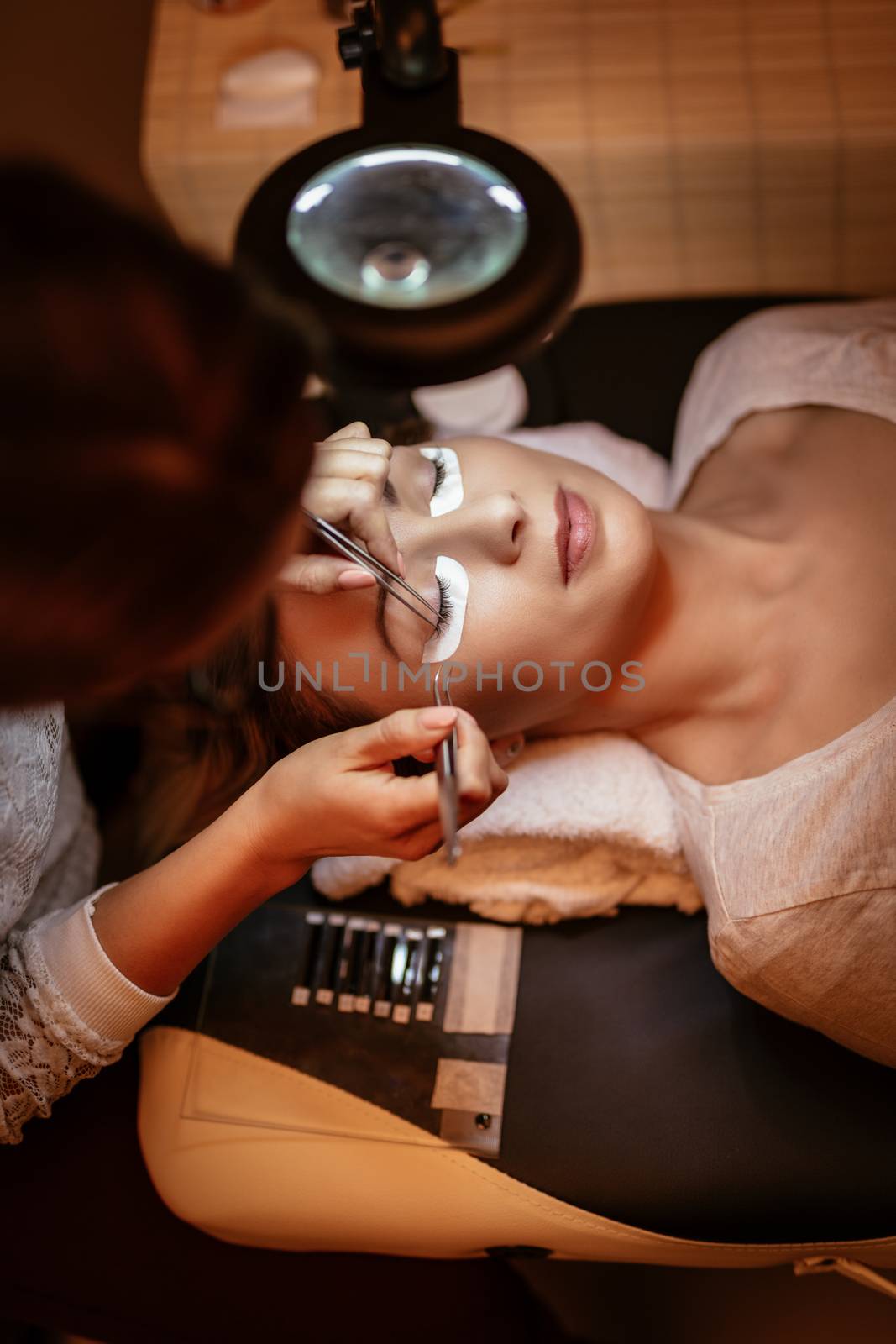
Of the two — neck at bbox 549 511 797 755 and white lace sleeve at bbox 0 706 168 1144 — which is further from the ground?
neck at bbox 549 511 797 755

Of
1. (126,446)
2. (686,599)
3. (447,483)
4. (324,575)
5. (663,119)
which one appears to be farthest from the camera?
(663,119)

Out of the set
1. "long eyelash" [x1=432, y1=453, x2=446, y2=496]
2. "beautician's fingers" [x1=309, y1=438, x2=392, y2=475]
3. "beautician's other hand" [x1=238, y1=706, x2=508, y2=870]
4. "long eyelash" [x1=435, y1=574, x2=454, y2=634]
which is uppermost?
"beautician's fingers" [x1=309, y1=438, x2=392, y2=475]

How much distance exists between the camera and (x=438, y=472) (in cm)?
90

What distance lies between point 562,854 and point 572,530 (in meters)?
0.36

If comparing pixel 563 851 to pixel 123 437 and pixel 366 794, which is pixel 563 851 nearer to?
pixel 366 794

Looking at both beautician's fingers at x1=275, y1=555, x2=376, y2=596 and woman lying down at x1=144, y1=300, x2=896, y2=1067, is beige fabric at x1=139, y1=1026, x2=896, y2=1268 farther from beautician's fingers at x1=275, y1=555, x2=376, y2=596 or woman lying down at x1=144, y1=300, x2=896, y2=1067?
beautician's fingers at x1=275, y1=555, x2=376, y2=596

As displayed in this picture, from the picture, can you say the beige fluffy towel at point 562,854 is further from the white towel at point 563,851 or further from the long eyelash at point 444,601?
the long eyelash at point 444,601

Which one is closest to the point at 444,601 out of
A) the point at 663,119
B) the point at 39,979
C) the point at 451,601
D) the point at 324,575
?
the point at 451,601

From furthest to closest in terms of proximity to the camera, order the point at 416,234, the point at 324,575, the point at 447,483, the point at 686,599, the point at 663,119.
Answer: the point at 663,119, the point at 686,599, the point at 447,483, the point at 324,575, the point at 416,234

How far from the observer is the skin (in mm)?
847

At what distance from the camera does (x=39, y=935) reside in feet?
2.88

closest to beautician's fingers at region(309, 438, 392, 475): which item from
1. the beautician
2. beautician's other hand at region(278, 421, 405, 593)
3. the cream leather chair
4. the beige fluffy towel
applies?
beautician's other hand at region(278, 421, 405, 593)

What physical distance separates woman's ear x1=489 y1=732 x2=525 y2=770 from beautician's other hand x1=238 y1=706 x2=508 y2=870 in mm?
239

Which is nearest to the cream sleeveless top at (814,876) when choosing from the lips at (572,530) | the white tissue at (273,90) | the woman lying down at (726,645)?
the woman lying down at (726,645)
